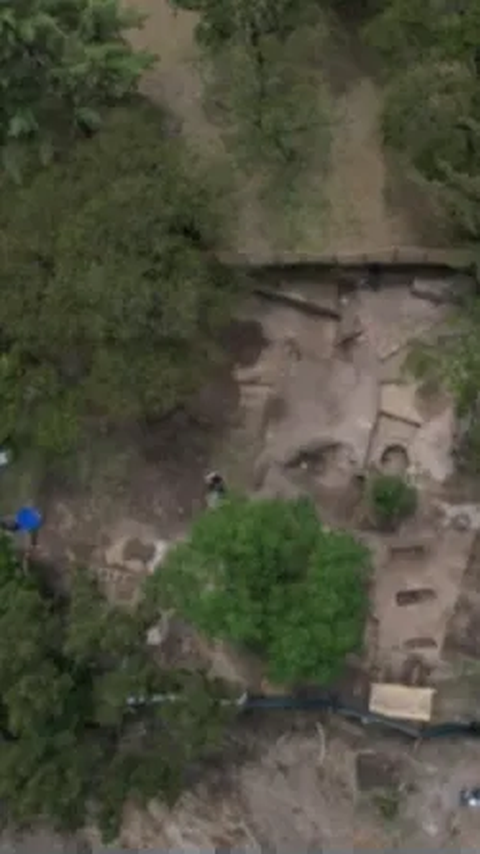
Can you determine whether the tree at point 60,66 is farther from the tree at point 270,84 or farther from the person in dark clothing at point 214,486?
the person in dark clothing at point 214,486

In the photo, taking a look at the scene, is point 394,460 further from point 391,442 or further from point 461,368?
point 461,368

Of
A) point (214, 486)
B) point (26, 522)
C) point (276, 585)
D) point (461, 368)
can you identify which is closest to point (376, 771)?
point (276, 585)

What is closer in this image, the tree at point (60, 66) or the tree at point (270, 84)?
the tree at point (60, 66)

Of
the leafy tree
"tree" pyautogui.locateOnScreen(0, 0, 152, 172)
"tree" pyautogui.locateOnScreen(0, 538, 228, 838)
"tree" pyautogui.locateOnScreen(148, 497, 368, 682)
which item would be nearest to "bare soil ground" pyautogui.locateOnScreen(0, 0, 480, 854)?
the leafy tree

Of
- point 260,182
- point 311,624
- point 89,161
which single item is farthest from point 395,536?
point 89,161

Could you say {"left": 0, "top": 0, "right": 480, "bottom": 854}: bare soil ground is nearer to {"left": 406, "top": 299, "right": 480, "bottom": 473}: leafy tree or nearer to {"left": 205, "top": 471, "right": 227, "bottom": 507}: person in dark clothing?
{"left": 205, "top": 471, "right": 227, "bottom": 507}: person in dark clothing

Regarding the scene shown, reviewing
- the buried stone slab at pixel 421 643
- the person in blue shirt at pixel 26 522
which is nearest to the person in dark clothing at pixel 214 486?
the person in blue shirt at pixel 26 522
